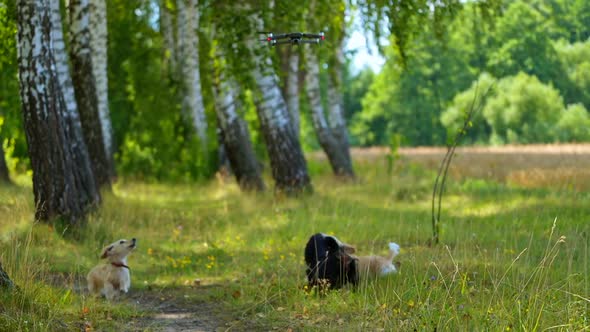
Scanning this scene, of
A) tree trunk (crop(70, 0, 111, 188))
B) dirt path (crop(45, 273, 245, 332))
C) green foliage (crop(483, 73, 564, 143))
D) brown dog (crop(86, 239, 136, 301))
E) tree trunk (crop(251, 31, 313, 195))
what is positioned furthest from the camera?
green foliage (crop(483, 73, 564, 143))

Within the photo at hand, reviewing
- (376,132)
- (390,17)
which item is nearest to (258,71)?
(390,17)

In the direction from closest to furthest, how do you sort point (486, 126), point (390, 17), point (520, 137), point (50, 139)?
point (50, 139)
point (390, 17)
point (520, 137)
point (486, 126)

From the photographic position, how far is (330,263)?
8.58m

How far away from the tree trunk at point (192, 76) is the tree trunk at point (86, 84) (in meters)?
5.92

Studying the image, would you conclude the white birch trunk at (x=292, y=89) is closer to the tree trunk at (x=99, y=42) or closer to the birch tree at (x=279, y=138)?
the birch tree at (x=279, y=138)

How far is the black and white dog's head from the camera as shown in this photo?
336 inches

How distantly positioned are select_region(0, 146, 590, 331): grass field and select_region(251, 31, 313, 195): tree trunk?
471 mm

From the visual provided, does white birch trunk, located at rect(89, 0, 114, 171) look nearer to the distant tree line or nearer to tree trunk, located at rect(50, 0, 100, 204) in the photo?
tree trunk, located at rect(50, 0, 100, 204)

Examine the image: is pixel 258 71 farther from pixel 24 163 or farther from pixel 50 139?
pixel 24 163

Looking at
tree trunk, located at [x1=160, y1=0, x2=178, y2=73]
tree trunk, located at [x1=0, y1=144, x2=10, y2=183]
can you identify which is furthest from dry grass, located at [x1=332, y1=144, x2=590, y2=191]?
tree trunk, located at [x1=0, y1=144, x2=10, y2=183]

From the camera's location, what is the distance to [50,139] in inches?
466

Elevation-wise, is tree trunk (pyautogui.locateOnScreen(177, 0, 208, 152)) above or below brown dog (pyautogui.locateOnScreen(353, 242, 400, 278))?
above

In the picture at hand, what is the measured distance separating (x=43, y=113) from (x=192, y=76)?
11446 mm

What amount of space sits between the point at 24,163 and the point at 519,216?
630 inches
